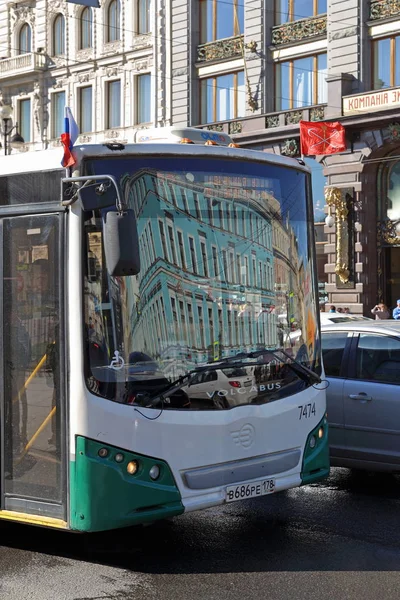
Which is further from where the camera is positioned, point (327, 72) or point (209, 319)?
point (327, 72)

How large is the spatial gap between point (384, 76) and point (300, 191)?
80.2ft

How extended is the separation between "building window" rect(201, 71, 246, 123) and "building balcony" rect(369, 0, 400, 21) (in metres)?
5.47

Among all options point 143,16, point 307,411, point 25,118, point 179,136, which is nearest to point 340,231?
point 143,16

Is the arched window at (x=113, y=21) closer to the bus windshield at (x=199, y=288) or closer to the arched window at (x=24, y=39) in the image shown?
the arched window at (x=24, y=39)

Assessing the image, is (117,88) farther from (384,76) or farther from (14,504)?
(14,504)

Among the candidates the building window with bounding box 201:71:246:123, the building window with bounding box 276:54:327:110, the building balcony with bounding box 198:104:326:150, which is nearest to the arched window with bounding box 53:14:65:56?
the building window with bounding box 201:71:246:123

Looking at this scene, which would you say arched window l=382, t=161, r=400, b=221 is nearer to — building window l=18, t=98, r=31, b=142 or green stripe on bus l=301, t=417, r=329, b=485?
building window l=18, t=98, r=31, b=142

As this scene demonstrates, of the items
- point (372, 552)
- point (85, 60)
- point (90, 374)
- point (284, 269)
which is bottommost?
point (372, 552)

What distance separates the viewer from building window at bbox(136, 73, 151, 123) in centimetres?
3756

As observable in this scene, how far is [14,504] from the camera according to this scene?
6.55m

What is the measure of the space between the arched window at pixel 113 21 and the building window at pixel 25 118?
17.9ft

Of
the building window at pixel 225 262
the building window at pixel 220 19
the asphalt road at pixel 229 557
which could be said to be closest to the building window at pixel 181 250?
the building window at pixel 225 262

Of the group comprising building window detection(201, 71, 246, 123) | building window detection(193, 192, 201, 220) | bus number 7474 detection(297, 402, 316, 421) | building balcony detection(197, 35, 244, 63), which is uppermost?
building balcony detection(197, 35, 244, 63)

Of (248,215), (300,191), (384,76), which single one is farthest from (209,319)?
(384,76)
